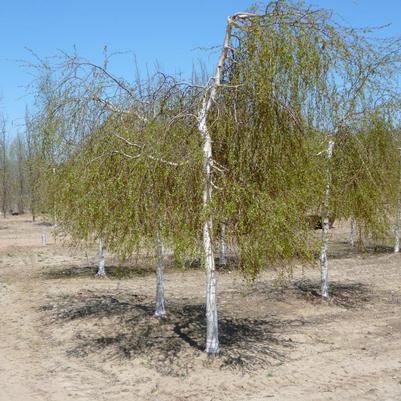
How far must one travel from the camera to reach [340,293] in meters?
13.9

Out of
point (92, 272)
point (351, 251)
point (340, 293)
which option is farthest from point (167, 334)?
point (351, 251)

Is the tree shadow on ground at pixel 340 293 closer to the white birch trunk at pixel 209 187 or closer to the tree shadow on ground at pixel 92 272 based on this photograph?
the tree shadow on ground at pixel 92 272

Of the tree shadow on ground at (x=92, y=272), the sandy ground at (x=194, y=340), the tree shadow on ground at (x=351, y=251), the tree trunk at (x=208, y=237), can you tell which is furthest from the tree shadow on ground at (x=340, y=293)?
the tree shadow on ground at (x=351, y=251)

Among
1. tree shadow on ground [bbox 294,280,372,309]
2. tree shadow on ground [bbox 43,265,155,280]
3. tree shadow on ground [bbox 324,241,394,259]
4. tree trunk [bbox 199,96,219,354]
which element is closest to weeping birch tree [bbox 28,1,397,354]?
tree trunk [bbox 199,96,219,354]

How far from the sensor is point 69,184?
8719 mm

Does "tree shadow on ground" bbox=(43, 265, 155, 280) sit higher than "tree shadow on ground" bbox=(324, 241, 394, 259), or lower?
lower

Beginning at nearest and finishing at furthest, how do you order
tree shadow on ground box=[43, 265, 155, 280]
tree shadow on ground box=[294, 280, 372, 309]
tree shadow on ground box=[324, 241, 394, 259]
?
tree shadow on ground box=[294, 280, 372, 309], tree shadow on ground box=[43, 265, 155, 280], tree shadow on ground box=[324, 241, 394, 259]

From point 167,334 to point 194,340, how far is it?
64cm

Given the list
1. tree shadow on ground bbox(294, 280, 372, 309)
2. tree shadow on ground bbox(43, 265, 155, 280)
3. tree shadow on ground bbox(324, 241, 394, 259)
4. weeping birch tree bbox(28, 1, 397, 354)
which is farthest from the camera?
tree shadow on ground bbox(324, 241, 394, 259)

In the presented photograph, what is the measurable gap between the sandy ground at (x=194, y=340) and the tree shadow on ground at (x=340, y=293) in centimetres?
5

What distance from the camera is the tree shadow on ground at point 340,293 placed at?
13.0 metres

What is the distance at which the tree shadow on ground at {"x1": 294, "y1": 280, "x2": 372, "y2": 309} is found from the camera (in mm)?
13016

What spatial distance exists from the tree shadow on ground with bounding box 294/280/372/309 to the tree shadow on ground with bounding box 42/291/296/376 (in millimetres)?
2142

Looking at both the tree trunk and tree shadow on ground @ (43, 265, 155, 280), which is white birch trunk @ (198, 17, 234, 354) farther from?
tree shadow on ground @ (43, 265, 155, 280)
